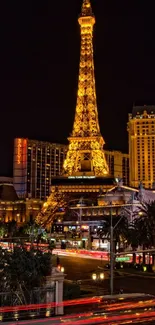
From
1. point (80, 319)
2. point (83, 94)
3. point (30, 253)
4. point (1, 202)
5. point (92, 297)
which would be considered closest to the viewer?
point (80, 319)

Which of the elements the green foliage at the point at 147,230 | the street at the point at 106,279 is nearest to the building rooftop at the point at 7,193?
the street at the point at 106,279

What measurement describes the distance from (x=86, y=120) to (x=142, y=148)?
49.6 meters

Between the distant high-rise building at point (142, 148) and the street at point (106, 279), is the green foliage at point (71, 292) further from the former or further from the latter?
the distant high-rise building at point (142, 148)

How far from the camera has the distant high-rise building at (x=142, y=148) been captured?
177 meters

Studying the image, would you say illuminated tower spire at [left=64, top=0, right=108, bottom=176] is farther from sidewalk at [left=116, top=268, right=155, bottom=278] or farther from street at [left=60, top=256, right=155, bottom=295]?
sidewalk at [left=116, top=268, right=155, bottom=278]

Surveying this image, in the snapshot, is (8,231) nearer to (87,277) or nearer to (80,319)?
(87,277)

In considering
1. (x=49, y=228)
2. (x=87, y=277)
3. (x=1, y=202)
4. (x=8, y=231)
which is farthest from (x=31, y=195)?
(x=87, y=277)

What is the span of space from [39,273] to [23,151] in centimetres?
13710

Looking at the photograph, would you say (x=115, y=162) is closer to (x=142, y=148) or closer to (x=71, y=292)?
(x=142, y=148)

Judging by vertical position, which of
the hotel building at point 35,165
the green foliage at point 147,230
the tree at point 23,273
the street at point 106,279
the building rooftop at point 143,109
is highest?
the building rooftop at point 143,109

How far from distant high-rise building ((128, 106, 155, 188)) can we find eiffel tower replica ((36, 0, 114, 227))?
4220 cm

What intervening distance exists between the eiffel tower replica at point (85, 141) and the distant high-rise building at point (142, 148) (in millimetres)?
42196

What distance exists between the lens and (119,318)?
886 inches

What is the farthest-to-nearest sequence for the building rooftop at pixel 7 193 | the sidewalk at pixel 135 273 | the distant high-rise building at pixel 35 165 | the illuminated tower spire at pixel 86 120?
the distant high-rise building at pixel 35 165 < the building rooftop at pixel 7 193 < the illuminated tower spire at pixel 86 120 < the sidewalk at pixel 135 273
